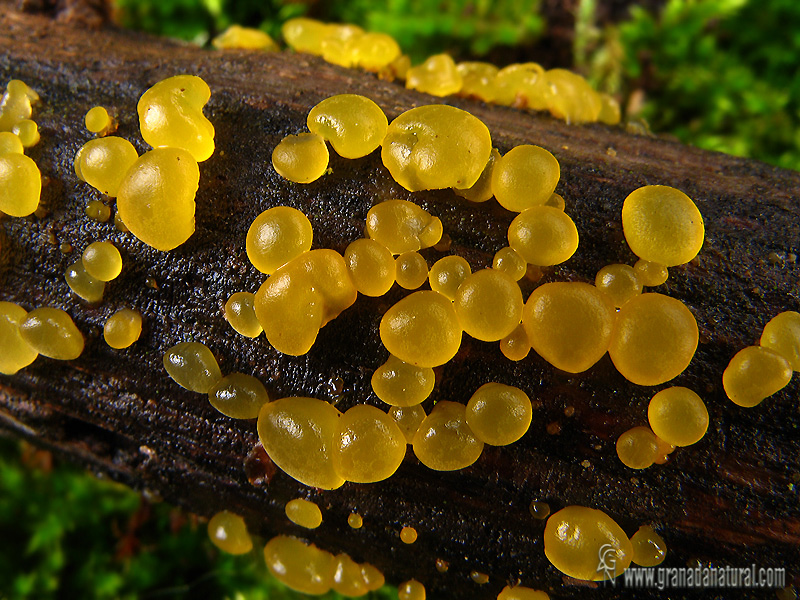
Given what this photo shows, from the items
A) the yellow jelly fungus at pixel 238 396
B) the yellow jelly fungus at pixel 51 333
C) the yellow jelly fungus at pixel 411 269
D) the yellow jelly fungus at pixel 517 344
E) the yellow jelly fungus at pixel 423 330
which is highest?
the yellow jelly fungus at pixel 411 269

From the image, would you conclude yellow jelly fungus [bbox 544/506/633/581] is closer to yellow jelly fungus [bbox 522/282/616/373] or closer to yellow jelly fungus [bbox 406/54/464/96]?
yellow jelly fungus [bbox 522/282/616/373]

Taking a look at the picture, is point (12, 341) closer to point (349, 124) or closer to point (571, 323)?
point (349, 124)

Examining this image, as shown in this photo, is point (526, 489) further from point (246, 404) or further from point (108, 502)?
point (108, 502)

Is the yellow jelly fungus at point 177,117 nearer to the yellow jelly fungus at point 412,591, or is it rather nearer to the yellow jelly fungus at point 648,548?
the yellow jelly fungus at point 412,591

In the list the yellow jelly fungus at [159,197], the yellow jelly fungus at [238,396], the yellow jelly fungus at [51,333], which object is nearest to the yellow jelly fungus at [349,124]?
the yellow jelly fungus at [159,197]

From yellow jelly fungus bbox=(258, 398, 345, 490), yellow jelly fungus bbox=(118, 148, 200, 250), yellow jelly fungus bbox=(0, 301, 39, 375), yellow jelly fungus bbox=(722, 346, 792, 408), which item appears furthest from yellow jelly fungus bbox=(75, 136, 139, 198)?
yellow jelly fungus bbox=(722, 346, 792, 408)

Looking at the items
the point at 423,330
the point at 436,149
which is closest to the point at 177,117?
the point at 436,149
